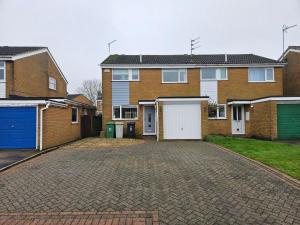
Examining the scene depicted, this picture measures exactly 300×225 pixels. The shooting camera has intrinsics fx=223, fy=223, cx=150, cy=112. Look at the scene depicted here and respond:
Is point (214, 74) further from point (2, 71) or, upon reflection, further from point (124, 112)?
point (2, 71)

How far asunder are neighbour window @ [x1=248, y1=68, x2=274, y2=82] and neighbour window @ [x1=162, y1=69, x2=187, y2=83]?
5.75 m

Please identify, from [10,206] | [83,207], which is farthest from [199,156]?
[10,206]

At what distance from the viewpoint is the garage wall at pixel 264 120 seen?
47.8 feet

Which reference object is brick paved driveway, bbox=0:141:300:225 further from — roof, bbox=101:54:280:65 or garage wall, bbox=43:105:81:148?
roof, bbox=101:54:280:65

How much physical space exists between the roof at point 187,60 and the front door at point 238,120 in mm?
4061

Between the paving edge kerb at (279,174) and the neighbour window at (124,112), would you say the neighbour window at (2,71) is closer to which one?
the neighbour window at (124,112)

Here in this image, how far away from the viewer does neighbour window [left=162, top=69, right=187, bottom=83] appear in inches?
754

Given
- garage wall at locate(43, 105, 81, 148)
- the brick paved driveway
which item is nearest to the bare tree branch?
garage wall at locate(43, 105, 81, 148)

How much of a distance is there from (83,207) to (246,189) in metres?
3.71

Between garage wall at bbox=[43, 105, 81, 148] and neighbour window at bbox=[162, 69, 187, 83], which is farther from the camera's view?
neighbour window at bbox=[162, 69, 187, 83]

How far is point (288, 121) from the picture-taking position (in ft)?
48.3

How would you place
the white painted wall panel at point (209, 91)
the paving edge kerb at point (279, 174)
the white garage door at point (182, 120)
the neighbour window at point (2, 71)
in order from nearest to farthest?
the paving edge kerb at point (279, 174)
the white garage door at point (182, 120)
the neighbour window at point (2, 71)
the white painted wall panel at point (209, 91)

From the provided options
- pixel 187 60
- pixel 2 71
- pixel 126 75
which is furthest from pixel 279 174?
pixel 2 71

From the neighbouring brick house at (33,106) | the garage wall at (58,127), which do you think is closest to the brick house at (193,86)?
the garage wall at (58,127)
